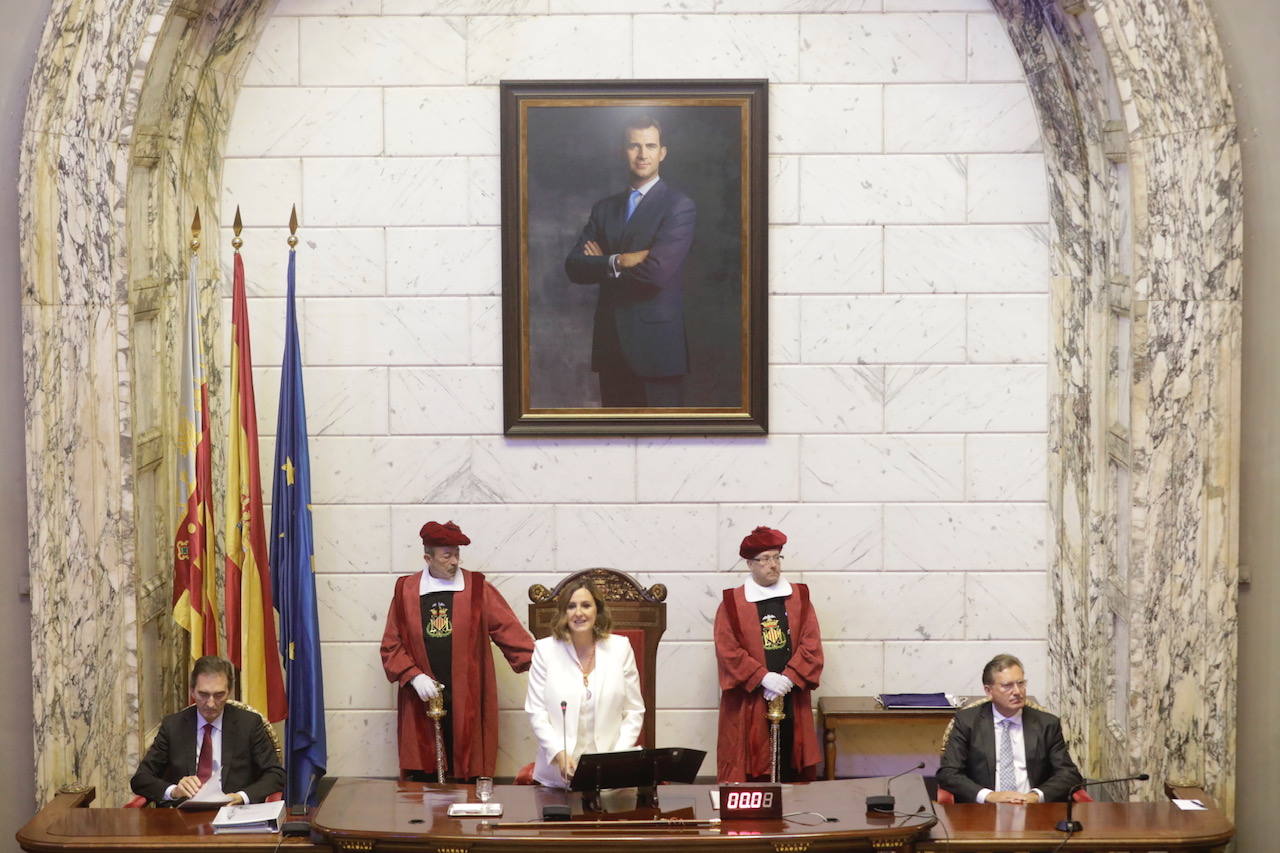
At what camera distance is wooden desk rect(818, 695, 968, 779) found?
7793 millimetres

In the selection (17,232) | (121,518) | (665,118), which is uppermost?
(665,118)

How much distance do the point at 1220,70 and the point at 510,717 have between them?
4295 mm

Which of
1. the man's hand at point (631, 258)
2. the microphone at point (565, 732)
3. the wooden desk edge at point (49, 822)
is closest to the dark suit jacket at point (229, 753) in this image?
the wooden desk edge at point (49, 822)

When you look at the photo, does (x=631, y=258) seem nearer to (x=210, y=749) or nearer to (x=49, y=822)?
(x=210, y=749)

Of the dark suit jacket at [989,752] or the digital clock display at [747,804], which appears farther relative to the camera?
the dark suit jacket at [989,752]

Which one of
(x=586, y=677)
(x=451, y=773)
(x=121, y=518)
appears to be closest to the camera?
(x=586, y=677)

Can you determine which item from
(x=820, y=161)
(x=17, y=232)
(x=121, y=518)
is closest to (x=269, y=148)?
(x=17, y=232)

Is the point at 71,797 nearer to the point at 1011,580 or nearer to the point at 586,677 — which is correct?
the point at 586,677

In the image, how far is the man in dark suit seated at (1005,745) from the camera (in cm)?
641

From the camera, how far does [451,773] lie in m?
A: 7.67

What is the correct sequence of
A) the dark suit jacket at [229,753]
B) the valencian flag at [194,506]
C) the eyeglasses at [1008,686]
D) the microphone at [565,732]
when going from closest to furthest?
the microphone at [565,732]
the eyeglasses at [1008,686]
the dark suit jacket at [229,753]
the valencian flag at [194,506]

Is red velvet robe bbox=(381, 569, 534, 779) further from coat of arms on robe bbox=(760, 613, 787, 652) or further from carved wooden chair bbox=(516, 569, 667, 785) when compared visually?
coat of arms on robe bbox=(760, 613, 787, 652)

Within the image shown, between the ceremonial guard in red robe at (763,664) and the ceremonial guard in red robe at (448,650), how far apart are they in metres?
0.92

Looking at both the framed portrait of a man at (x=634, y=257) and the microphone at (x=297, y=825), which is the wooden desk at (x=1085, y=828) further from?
the framed portrait of a man at (x=634, y=257)
